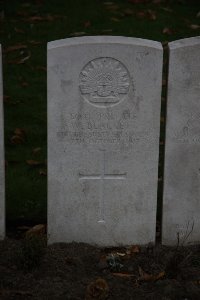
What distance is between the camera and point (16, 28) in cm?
983

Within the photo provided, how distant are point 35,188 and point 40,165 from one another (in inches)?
17.9

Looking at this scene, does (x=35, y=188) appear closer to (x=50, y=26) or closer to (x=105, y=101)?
(x=105, y=101)

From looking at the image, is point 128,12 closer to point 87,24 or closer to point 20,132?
point 87,24

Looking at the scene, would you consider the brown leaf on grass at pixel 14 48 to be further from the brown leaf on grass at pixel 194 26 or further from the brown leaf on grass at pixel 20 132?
the brown leaf on grass at pixel 194 26

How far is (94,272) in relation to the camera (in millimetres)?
5258

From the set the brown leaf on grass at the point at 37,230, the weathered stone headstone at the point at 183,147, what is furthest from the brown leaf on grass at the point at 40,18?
the weathered stone headstone at the point at 183,147

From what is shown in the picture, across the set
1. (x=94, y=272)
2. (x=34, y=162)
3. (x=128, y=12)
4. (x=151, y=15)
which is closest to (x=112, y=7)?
(x=128, y=12)

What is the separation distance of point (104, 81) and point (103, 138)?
1.41 feet

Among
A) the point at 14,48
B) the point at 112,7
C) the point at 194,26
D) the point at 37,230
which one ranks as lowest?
the point at 37,230

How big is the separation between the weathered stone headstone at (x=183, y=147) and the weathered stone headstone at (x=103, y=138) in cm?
11

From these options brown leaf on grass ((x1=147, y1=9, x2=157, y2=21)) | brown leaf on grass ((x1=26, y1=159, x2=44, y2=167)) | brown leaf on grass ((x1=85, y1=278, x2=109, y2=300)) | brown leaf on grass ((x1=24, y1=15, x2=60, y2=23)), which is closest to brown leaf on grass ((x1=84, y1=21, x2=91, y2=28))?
brown leaf on grass ((x1=24, y1=15, x2=60, y2=23))

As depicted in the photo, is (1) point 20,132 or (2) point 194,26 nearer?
(1) point 20,132

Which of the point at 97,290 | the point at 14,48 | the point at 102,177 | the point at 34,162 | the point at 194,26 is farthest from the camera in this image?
the point at 194,26

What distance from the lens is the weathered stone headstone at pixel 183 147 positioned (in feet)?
17.5
